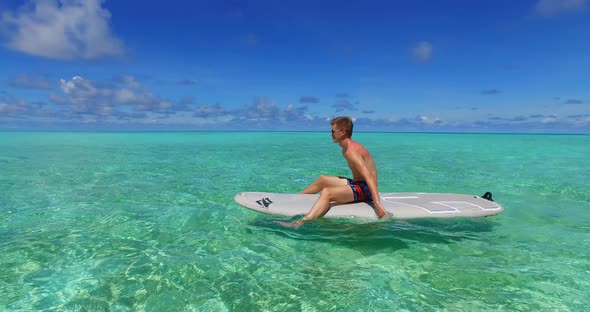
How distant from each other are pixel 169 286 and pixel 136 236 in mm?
2283

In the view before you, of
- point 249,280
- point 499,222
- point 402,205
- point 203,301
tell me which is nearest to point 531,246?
point 499,222

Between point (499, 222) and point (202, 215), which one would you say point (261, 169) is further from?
point (499, 222)

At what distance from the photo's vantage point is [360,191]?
20.6 ft

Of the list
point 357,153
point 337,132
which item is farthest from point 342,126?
point 357,153

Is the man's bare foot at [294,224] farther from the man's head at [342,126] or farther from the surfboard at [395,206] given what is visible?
the man's head at [342,126]

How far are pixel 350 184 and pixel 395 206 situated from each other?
38.7 inches

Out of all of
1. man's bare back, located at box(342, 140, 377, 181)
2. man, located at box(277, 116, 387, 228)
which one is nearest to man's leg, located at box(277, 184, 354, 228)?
man, located at box(277, 116, 387, 228)

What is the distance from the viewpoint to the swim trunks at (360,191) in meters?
6.25

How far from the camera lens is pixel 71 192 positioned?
993 cm

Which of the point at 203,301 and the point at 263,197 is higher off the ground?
the point at 263,197

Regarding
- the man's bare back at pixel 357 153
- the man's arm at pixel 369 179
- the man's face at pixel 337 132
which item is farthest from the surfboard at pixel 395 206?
the man's face at pixel 337 132

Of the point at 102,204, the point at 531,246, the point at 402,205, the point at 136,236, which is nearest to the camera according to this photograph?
the point at 531,246

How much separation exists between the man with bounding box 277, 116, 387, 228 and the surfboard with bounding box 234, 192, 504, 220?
0.55ft

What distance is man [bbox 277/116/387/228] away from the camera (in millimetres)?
5902
